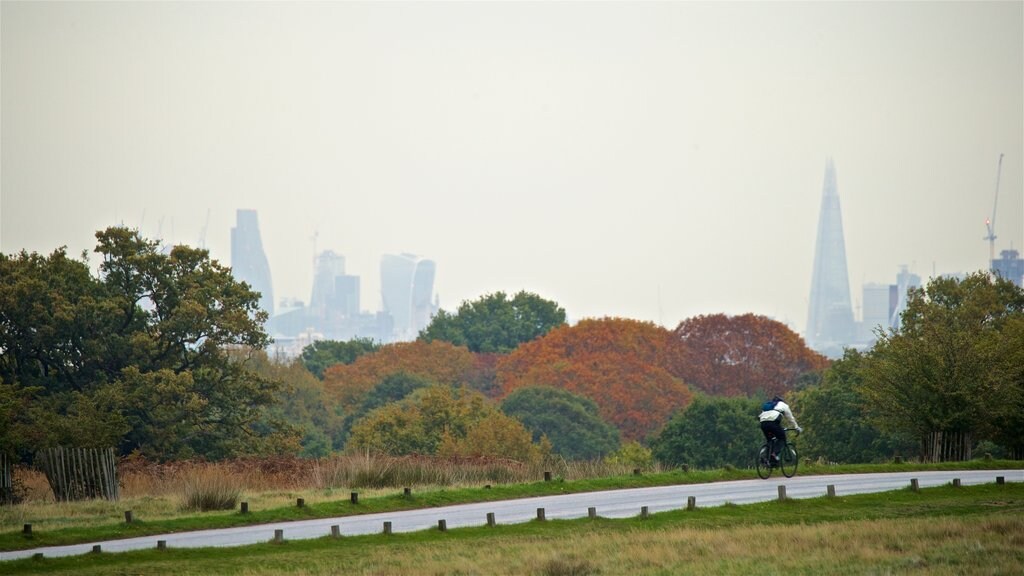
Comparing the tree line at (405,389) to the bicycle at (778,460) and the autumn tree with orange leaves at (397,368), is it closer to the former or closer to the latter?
the autumn tree with orange leaves at (397,368)

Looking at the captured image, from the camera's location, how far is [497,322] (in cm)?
13425

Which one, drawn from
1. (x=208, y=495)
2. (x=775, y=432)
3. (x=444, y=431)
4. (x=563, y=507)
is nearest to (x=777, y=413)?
(x=775, y=432)

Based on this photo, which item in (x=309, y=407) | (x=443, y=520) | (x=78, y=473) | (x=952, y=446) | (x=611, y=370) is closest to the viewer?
(x=443, y=520)

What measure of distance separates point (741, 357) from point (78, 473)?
8542 centimetres

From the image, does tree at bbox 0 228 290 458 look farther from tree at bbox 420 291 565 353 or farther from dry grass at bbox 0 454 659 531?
tree at bbox 420 291 565 353

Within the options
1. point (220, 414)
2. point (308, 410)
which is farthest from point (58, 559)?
point (308, 410)

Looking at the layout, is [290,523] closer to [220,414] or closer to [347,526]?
[347,526]

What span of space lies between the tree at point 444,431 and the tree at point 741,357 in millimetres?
41246

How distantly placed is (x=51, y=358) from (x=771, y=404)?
37106 millimetres

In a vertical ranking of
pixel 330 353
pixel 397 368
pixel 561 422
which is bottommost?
pixel 561 422

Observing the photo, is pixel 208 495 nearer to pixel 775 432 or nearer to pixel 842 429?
pixel 775 432

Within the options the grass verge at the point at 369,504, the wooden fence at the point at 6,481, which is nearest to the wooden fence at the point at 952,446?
the grass verge at the point at 369,504

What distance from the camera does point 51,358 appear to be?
185 ft

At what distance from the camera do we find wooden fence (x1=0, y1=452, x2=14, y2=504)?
3447 centimetres
